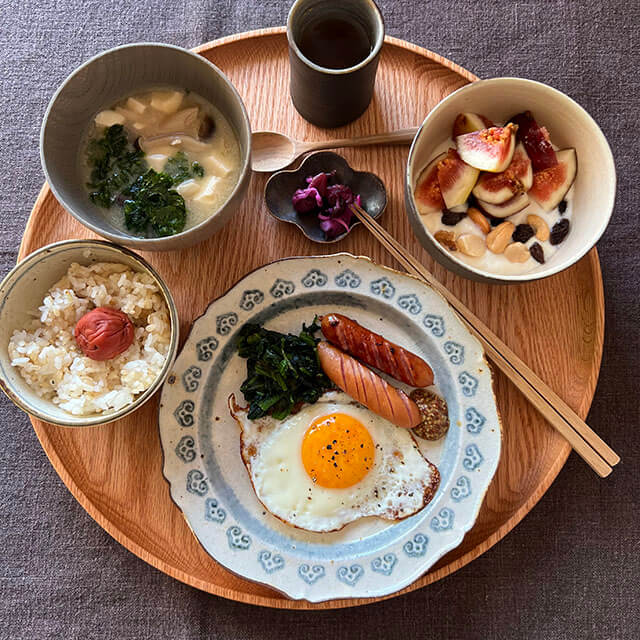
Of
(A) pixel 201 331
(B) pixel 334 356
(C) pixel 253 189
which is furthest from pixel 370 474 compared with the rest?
(C) pixel 253 189

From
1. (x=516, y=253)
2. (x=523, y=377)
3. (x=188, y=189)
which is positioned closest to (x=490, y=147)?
(x=516, y=253)

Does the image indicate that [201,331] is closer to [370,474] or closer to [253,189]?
[253,189]

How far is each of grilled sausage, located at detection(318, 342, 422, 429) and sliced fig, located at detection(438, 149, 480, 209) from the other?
2.12 feet

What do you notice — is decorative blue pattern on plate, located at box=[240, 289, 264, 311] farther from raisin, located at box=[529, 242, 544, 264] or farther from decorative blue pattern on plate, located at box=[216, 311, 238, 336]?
raisin, located at box=[529, 242, 544, 264]

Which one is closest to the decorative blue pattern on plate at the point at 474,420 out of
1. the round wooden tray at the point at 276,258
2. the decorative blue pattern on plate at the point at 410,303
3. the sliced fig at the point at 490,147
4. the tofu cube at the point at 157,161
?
the round wooden tray at the point at 276,258

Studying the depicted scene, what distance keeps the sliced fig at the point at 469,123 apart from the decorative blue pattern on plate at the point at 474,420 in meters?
0.97

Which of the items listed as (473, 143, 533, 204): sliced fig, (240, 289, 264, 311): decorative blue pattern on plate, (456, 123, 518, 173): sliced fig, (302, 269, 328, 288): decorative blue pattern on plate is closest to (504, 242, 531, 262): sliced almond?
(473, 143, 533, 204): sliced fig

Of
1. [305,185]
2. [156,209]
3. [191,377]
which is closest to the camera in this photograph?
[156,209]

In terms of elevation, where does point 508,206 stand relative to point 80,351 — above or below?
above

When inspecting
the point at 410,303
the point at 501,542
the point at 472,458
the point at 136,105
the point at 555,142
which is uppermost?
the point at 136,105

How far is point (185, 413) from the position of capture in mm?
2037

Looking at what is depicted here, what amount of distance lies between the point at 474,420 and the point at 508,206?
2.46 feet

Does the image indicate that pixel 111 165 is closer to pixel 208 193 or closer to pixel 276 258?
pixel 208 193

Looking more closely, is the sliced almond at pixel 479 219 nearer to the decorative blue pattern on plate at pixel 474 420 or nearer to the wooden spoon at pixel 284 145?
the wooden spoon at pixel 284 145
